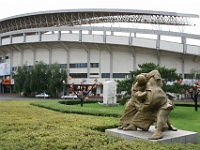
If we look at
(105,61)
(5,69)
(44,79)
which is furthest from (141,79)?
(5,69)

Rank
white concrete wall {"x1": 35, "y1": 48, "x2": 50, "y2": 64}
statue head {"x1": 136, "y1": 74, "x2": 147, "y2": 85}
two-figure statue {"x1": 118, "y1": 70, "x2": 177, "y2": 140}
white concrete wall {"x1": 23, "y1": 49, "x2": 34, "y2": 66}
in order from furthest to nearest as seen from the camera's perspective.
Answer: white concrete wall {"x1": 23, "y1": 49, "x2": 34, "y2": 66}, white concrete wall {"x1": 35, "y1": 48, "x2": 50, "y2": 64}, statue head {"x1": 136, "y1": 74, "x2": 147, "y2": 85}, two-figure statue {"x1": 118, "y1": 70, "x2": 177, "y2": 140}

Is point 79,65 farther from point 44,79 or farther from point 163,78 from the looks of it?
point 163,78

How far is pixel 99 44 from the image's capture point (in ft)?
115

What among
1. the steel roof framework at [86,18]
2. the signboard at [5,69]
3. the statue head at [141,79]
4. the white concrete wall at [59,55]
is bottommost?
the statue head at [141,79]

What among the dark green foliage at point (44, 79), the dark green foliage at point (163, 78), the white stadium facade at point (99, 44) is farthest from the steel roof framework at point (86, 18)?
the dark green foliage at point (163, 78)

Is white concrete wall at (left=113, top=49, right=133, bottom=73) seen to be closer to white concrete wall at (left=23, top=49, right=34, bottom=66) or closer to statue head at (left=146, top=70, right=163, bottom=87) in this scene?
white concrete wall at (left=23, top=49, right=34, bottom=66)

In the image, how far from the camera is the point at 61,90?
114 ft

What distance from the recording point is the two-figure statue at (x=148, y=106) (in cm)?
602

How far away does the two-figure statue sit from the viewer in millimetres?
6023

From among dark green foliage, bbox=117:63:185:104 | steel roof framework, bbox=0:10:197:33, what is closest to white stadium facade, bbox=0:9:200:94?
steel roof framework, bbox=0:10:197:33

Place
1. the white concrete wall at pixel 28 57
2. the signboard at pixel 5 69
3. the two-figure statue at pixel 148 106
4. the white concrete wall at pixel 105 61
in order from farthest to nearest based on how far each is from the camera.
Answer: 1. the signboard at pixel 5 69
2. the white concrete wall at pixel 28 57
3. the white concrete wall at pixel 105 61
4. the two-figure statue at pixel 148 106

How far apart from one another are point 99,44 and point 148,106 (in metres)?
29.2

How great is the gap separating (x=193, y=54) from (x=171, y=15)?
235 inches

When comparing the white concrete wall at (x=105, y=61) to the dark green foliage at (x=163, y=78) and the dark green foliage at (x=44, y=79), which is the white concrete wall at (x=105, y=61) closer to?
the dark green foliage at (x=44, y=79)
